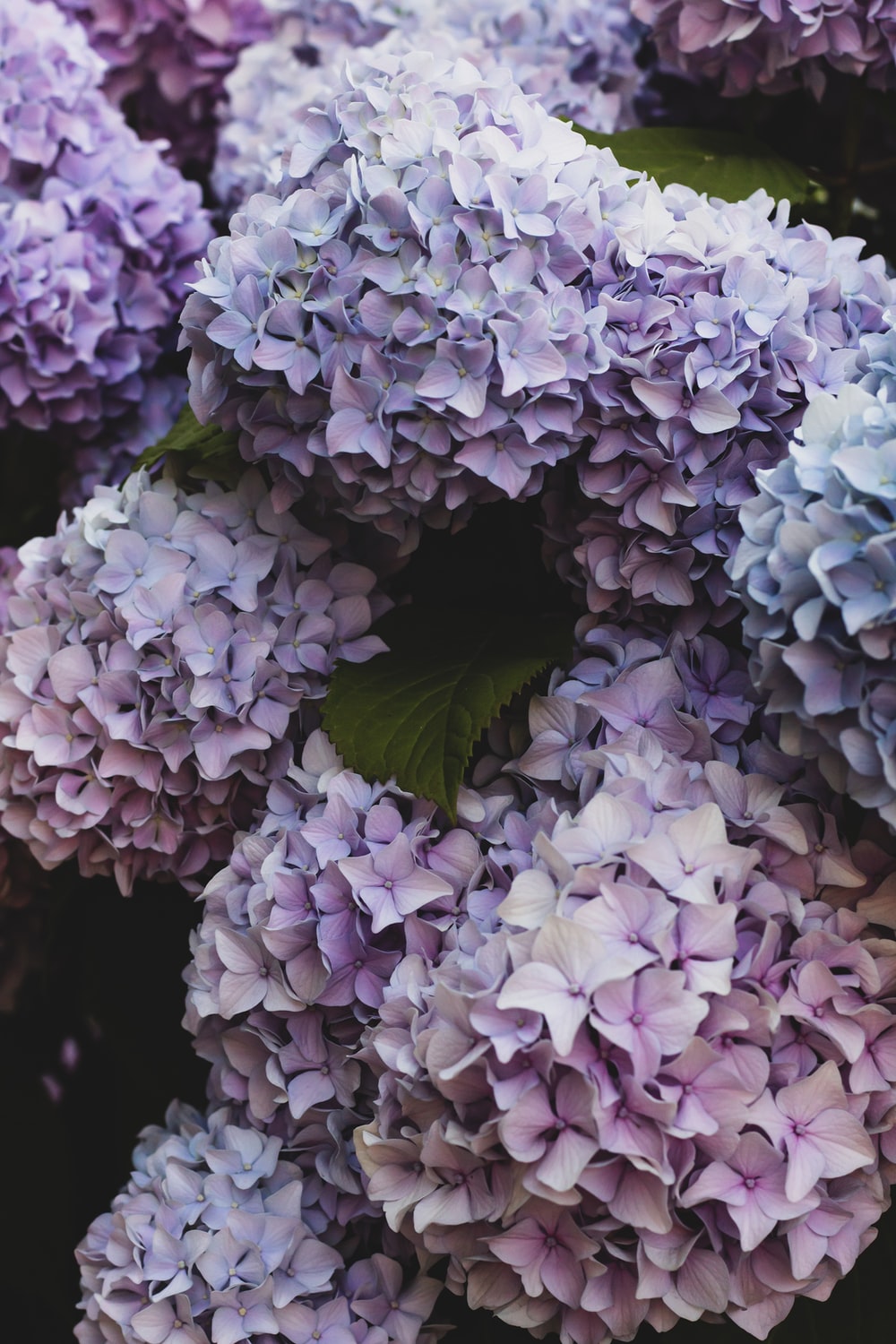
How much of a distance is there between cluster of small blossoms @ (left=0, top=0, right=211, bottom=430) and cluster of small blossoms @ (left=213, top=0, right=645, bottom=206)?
9 cm

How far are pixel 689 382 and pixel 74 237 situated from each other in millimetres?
532

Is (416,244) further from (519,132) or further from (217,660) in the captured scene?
(217,660)

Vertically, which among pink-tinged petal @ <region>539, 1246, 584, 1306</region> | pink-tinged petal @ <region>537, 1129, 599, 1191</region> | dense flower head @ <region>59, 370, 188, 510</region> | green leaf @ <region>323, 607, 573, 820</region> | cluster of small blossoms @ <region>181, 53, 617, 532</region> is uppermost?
cluster of small blossoms @ <region>181, 53, 617, 532</region>

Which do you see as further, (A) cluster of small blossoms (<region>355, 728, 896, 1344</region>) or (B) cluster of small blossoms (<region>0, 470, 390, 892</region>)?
(B) cluster of small blossoms (<region>0, 470, 390, 892</region>)

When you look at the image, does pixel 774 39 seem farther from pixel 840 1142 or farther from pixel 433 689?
pixel 840 1142

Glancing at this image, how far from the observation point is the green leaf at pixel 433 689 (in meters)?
0.68

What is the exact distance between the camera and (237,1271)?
67cm

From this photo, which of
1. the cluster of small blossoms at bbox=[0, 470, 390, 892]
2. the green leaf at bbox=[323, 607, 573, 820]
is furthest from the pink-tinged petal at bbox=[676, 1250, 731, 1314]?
the cluster of small blossoms at bbox=[0, 470, 390, 892]

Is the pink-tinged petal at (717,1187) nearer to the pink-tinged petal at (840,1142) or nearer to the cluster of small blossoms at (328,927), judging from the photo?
the pink-tinged petal at (840,1142)

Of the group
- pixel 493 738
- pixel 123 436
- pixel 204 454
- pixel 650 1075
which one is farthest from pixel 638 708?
pixel 123 436

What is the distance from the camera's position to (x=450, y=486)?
0.67m

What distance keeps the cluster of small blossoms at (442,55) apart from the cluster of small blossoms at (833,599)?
0.52m

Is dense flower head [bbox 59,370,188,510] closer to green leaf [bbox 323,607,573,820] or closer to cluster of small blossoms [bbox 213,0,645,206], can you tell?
cluster of small blossoms [bbox 213,0,645,206]

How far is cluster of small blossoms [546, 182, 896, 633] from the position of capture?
67cm
